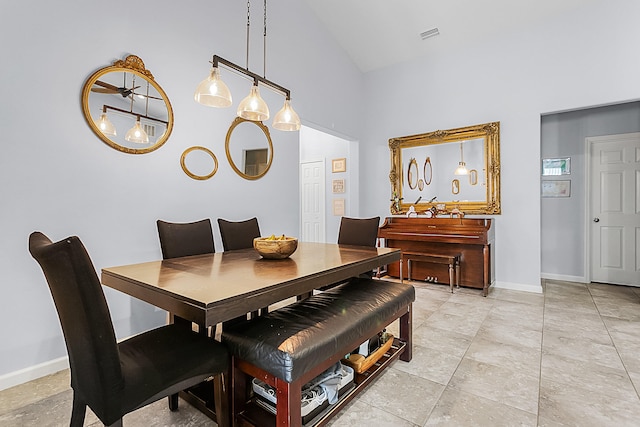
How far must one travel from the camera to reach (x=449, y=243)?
14.0ft

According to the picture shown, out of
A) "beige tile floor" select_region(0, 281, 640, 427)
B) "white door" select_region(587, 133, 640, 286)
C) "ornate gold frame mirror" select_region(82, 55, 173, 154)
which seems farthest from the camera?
"white door" select_region(587, 133, 640, 286)

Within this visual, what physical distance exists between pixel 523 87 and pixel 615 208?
2.16m

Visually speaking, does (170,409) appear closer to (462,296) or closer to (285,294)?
(285,294)

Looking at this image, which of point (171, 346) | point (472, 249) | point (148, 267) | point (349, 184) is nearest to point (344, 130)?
point (349, 184)

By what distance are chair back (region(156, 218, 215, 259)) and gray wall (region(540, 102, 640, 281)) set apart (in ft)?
16.1

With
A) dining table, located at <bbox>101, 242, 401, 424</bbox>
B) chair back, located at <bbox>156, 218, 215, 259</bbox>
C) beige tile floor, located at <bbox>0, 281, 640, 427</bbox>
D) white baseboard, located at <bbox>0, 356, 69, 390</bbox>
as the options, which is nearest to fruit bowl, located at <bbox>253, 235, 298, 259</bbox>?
dining table, located at <bbox>101, 242, 401, 424</bbox>

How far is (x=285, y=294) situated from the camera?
139cm

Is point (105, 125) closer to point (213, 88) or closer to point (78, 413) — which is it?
point (213, 88)

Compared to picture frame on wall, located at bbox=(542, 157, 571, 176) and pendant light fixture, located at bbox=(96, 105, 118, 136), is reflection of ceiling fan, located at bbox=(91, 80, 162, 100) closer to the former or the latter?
pendant light fixture, located at bbox=(96, 105, 118, 136)

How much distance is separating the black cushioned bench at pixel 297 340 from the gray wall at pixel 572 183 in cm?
410

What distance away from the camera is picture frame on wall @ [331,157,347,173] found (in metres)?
5.71

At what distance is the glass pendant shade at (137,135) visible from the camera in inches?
102

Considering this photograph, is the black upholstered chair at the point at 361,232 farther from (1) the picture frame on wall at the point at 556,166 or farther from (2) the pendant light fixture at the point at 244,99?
(1) the picture frame on wall at the point at 556,166

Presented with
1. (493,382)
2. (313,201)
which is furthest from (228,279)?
(313,201)
